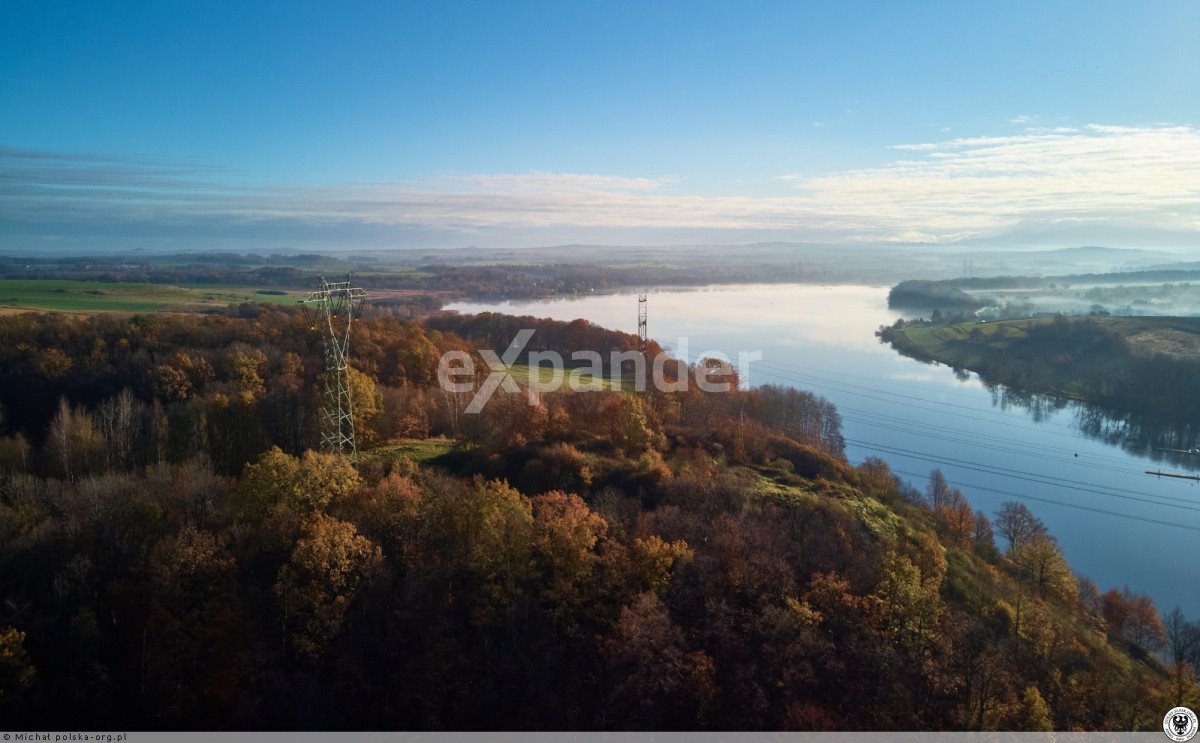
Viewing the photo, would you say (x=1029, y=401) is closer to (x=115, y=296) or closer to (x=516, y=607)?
(x=516, y=607)

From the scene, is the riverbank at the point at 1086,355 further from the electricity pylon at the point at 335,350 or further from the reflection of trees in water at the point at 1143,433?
the electricity pylon at the point at 335,350

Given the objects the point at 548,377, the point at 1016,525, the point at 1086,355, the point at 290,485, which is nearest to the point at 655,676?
the point at 290,485

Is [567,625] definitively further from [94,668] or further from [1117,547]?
[1117,547]

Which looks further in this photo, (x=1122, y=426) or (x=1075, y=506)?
(x=1122, y=426)

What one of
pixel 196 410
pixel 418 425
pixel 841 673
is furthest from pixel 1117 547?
pixel 196 410

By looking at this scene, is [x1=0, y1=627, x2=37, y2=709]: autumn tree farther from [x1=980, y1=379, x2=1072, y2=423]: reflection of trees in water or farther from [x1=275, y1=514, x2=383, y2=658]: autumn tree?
[x1=980, y1=379, x2=1072, y2=423]: reflection of trees in water

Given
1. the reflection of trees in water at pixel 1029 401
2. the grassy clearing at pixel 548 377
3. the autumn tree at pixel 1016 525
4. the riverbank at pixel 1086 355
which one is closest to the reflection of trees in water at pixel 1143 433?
the reflection of trees in water at pixel 1029 401

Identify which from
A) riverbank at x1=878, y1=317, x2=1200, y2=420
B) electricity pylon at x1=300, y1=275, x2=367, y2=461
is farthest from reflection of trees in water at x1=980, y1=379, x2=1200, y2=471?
electricity pylon at x1=300, y1=275, x2=367, y2=461
